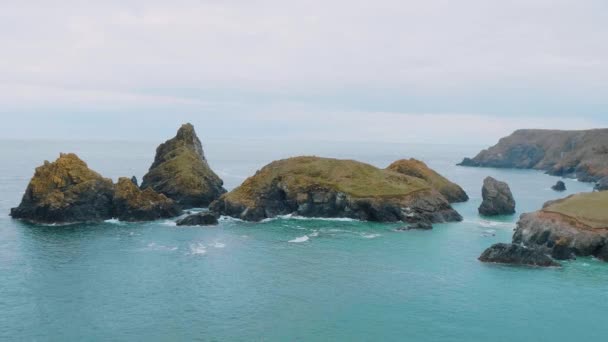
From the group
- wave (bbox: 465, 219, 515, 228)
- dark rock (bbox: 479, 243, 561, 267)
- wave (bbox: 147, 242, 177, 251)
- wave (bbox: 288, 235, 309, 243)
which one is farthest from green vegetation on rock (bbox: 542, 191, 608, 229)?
wave (bbox: 147, 242, 177, 251)

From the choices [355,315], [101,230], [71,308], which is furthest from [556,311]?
[101,230]

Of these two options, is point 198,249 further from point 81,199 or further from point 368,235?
point 81,199

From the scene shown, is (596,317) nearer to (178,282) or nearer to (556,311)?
(556,311)

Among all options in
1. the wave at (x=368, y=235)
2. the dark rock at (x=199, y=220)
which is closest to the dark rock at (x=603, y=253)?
the wave at (x=368, y=235)

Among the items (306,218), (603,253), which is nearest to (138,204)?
(306,218)

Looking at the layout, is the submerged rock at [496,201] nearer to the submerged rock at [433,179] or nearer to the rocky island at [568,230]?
the submerged rock at [433,179]

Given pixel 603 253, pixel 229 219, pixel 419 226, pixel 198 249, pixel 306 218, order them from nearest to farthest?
pixel 603 253
pixel 198 249
pixel 419 226
pixel 229 219
pixel 306 218

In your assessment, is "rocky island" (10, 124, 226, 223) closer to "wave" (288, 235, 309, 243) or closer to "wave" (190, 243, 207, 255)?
"wave" (190, 243, 207, 255)
